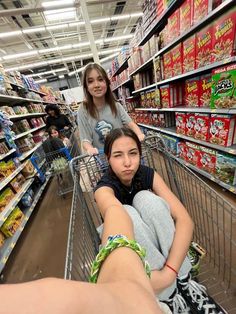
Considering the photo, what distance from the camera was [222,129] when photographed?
197cm

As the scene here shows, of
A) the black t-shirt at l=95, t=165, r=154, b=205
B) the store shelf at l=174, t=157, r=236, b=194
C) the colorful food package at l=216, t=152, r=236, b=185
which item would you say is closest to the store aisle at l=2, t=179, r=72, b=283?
the black t-shirt at l=95, t=165, r=154, b=205

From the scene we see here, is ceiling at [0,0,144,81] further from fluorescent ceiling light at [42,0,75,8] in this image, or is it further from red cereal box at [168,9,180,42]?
red cereal box at [168,9,180,42]

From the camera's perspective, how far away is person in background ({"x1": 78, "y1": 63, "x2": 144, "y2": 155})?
1.67 m

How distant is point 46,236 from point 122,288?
230 cm

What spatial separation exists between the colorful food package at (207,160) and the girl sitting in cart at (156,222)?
4.69 feet

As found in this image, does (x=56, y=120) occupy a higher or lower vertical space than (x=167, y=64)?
lower

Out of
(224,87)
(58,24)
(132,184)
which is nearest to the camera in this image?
(132,184)

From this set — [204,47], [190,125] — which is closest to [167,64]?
[204,47]

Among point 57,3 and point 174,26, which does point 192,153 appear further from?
point 57,3

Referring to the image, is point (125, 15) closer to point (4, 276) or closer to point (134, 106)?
point (134, 106)

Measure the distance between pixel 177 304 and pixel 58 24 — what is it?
794 cm

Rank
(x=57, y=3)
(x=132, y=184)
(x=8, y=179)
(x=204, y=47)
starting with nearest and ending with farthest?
1. (x=132, y=184)
2. (x=204, y=47)
3. (x=8, y=179)
4. (x=57, y=3)

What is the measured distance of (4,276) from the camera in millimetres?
1926

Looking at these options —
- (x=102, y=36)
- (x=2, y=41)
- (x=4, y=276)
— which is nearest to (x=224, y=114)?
(x=4, y=276)
